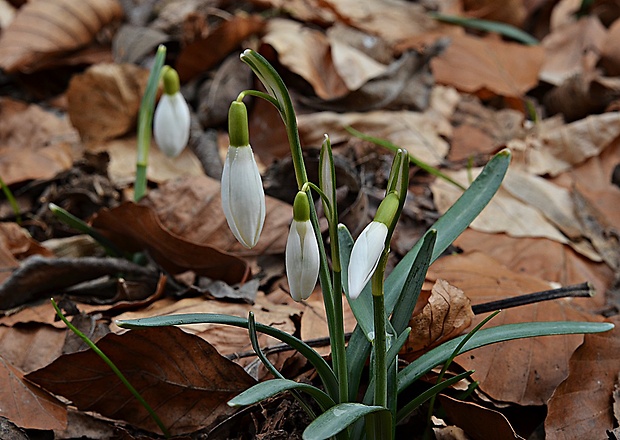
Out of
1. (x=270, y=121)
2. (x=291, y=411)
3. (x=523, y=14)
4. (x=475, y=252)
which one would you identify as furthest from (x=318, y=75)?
(x=291, y=411)

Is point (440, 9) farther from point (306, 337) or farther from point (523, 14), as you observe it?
point (306, 337)

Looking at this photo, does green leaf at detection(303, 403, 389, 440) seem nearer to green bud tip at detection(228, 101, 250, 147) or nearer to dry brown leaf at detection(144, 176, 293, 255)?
green bud tip at detection(228, 101, 250, 147)

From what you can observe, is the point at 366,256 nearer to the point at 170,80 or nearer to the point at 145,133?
the point at 170,80

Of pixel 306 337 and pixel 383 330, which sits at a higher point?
pixel 383 330

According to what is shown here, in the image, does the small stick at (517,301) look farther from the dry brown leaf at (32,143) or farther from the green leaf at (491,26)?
the green leaf at (491,26)

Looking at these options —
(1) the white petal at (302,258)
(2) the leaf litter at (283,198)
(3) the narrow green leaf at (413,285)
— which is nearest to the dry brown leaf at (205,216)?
(2) the leaf litter at (283,198)

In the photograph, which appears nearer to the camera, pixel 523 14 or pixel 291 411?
pixel 291 411

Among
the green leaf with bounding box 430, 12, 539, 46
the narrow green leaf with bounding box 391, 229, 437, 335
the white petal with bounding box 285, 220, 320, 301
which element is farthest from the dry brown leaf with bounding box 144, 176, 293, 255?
the green leaf with bounding box 430, 12, 539, 46
